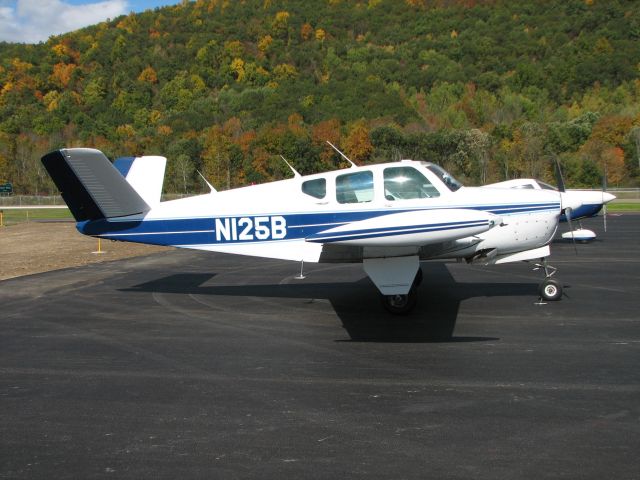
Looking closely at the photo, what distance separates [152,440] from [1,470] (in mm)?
1114

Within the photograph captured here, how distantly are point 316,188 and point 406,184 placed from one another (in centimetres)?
150

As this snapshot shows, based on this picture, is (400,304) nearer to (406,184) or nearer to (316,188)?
(406,184)

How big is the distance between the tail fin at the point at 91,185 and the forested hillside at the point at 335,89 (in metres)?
59.7

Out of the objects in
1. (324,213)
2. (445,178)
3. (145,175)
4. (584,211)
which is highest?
(145,175)

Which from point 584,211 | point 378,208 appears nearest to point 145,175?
point 378,208

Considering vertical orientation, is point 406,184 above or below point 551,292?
above

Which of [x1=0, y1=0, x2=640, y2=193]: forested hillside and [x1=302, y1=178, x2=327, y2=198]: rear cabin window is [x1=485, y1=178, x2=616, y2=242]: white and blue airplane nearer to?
[x1=302, y1=178, x2=327, y2=198]: rear cabin window

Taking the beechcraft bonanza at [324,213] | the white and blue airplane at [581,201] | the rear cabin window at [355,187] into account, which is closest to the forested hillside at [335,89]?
the white and blue airplane at [581,201]

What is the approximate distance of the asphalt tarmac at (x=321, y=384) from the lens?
4.84 metres

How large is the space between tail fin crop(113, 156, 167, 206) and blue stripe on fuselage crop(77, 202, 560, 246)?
611mm

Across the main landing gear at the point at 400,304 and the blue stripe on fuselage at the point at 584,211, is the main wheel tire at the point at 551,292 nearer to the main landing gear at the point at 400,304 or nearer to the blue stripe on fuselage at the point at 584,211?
the main landing gear at the point at 400,304

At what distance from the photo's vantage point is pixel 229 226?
11.1 m

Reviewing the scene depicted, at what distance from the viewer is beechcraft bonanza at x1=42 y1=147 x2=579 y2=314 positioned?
1008 cm

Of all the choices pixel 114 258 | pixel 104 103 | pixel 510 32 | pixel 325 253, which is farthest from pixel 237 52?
pixel 325 253
